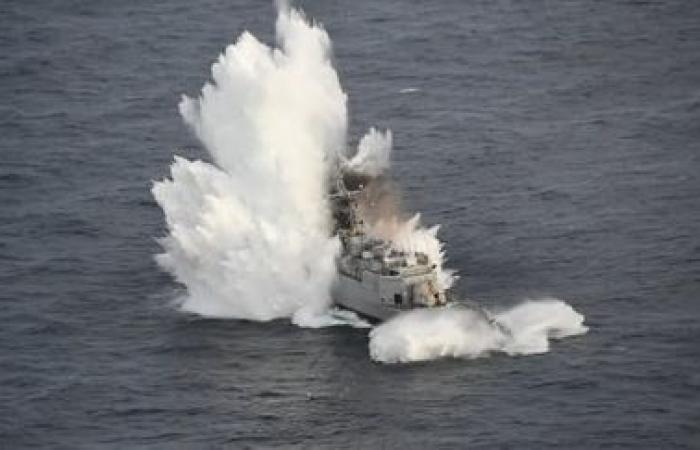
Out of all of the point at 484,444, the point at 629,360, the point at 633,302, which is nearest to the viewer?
the point at 484,444

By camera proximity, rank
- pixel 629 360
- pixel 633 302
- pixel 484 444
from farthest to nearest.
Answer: pixel 633 302 → pixel 629 360 → pixel 484 444

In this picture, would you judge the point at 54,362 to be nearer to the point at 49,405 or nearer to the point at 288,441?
the point at 49,405

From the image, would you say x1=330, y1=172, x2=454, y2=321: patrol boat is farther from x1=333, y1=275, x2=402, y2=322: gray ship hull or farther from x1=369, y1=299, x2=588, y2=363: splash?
x1=369, y1=299, x2=588, y2=363: splash

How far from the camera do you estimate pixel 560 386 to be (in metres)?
180

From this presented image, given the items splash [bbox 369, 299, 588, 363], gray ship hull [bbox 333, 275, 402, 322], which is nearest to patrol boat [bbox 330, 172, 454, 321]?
gray ship hull [bbox 333, 275, 402, 322]

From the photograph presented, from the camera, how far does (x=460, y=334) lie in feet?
618

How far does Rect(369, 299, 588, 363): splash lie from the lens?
188125 mm

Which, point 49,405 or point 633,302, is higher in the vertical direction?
point 633,302

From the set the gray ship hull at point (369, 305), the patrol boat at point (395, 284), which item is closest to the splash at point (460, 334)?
the gray ship hull at point (369, 305)

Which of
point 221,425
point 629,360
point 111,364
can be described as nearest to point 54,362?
point 111,364

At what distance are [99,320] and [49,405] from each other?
18.9m

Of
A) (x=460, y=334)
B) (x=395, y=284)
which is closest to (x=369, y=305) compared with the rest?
(x=395, y=284)

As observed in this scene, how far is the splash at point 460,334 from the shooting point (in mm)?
188125

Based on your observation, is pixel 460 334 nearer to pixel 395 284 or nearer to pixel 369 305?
pixel 395 284
